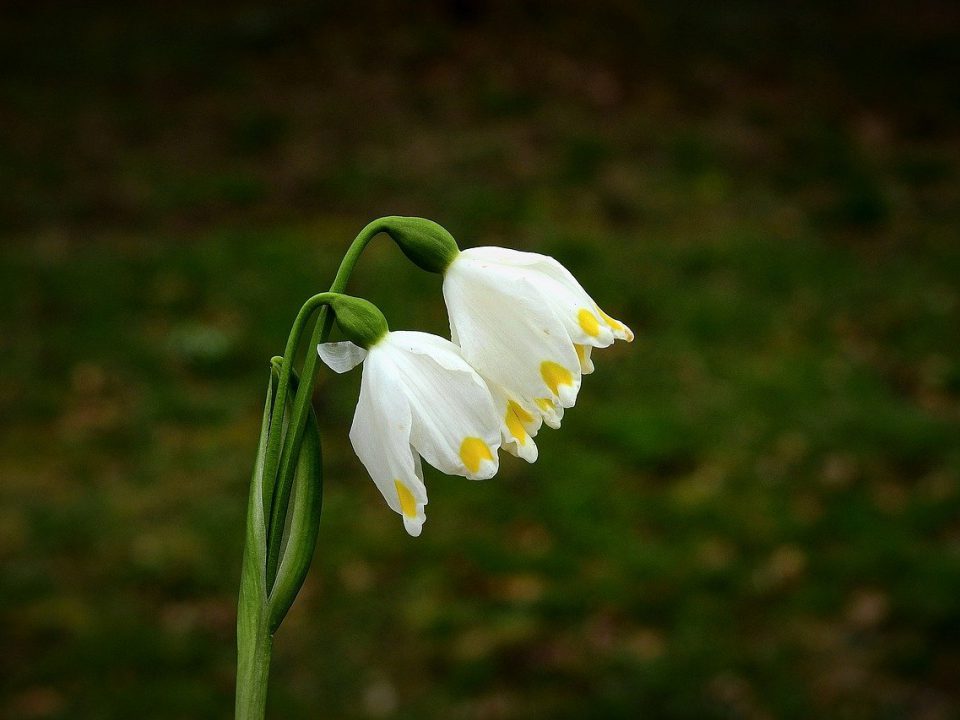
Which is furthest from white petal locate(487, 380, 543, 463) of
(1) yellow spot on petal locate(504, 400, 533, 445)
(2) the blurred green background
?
(2) the blurred green background


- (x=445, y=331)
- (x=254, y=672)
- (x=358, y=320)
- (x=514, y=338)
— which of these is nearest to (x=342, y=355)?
(x=358, y=320)

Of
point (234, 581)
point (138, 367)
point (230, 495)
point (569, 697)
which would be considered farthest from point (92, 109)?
point (569, 697)

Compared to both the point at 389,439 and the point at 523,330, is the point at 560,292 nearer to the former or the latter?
the point at 523,330

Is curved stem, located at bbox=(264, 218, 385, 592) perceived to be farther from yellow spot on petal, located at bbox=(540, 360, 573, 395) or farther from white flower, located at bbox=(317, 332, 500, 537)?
yellow spot on petal, located at bbox=(540, 360, 573, 395)

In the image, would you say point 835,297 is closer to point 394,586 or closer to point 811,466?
point 811,466

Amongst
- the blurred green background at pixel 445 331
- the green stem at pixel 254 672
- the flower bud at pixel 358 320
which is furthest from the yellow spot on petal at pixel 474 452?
the blurred green background at pixel 445 331

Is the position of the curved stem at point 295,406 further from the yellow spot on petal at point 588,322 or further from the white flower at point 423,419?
the yellow spot on petal at point 588,322
